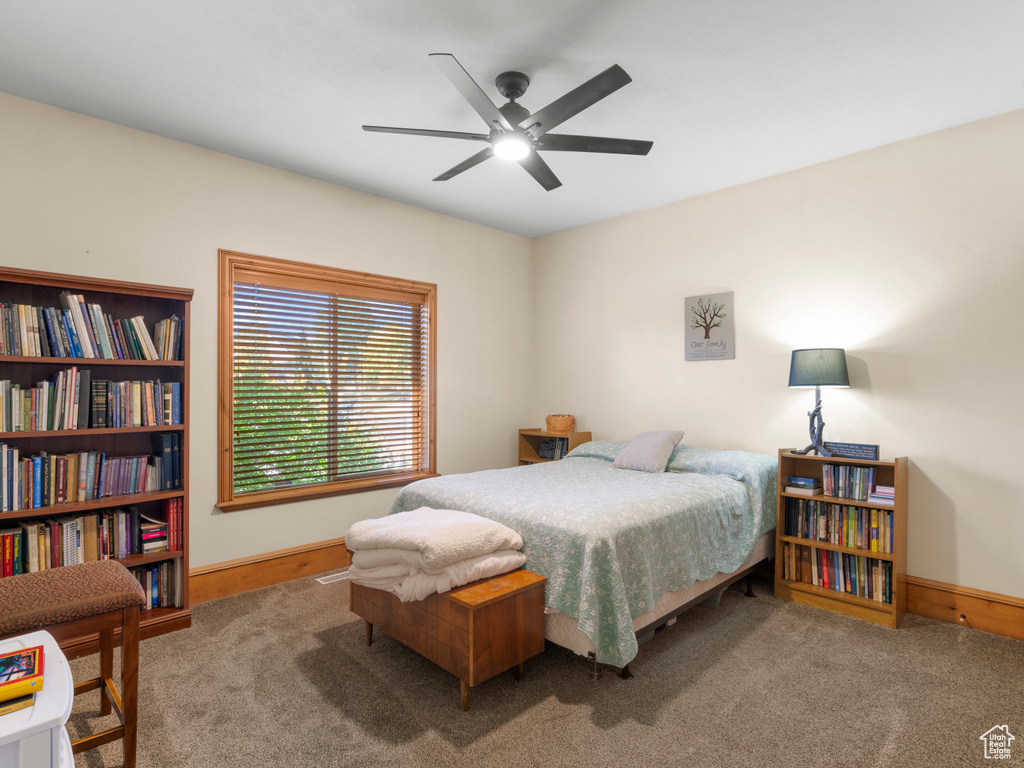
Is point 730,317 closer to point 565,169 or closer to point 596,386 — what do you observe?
point 596,386

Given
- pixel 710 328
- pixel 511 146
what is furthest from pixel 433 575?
pixel 710 328

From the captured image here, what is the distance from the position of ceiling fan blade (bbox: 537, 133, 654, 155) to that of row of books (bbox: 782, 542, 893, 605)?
2.44m

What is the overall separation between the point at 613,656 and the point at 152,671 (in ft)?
6.64

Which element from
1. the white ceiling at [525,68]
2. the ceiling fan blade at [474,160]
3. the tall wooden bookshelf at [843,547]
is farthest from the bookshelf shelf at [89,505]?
the tall wooden bookshelf at [843,547]

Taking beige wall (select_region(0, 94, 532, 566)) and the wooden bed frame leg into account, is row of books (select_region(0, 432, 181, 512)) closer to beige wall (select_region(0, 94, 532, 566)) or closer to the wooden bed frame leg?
beige wall (select_region(0, 94, 532, 566))

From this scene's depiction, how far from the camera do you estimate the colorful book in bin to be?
121 centimetres

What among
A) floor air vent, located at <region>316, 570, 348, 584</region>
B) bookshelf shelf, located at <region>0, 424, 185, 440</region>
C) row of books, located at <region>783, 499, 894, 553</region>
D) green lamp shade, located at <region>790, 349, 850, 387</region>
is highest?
green lamp shade, located at <region>790, 349, 850, 387</region>

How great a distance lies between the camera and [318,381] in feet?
12.5

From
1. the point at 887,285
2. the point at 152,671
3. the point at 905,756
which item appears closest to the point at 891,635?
the point at 905,756

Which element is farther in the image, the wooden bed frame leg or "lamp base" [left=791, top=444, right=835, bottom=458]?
"lamp base" [left=791, top=444, right=835, bottom=458]

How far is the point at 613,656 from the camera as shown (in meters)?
2.13

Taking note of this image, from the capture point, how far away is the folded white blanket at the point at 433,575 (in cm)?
213

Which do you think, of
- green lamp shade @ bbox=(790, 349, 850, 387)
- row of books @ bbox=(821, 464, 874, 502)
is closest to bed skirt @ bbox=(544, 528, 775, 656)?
row of books @ bbox=(821, 464, 874, 502)

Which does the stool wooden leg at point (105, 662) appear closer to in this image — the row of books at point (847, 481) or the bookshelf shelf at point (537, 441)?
the bookshelf shelf at point (537, 441)
